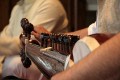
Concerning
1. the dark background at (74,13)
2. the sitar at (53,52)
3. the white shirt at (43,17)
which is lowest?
the dark background at (74,13)

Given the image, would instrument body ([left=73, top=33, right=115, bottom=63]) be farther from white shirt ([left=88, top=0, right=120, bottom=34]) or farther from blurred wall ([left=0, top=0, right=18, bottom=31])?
blurred wall ([left=0, top=0, right=18, bottom=31])

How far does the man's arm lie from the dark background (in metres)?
2.00

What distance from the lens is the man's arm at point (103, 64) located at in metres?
0.39

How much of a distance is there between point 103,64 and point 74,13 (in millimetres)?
2061

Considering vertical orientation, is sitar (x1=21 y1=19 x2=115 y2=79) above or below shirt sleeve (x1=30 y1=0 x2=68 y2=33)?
above

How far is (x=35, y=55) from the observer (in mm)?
817

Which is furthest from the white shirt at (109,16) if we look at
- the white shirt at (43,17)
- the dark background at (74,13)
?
the dark background at (74,13)

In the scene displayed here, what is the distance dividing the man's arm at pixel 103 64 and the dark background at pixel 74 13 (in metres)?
2.00

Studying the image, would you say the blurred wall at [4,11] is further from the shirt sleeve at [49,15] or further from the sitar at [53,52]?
the sitar at [53,52]

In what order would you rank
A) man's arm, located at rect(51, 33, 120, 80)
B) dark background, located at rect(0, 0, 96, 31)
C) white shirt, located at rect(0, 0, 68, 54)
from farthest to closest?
dark background, located at rect(0, 0, 96, 31) → white shirt, located at rect(0, 0, 68, 54) → man's arm, located at rect(51, 33, 120, 80)

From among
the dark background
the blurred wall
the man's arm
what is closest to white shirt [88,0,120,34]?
the man's arm

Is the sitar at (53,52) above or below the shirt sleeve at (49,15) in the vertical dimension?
above

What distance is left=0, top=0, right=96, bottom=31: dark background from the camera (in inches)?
95.9

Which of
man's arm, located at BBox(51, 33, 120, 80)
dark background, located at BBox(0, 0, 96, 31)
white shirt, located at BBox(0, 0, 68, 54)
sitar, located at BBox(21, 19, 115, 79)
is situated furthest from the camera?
dark background, located at BBox(0, 0, 96, 31)
